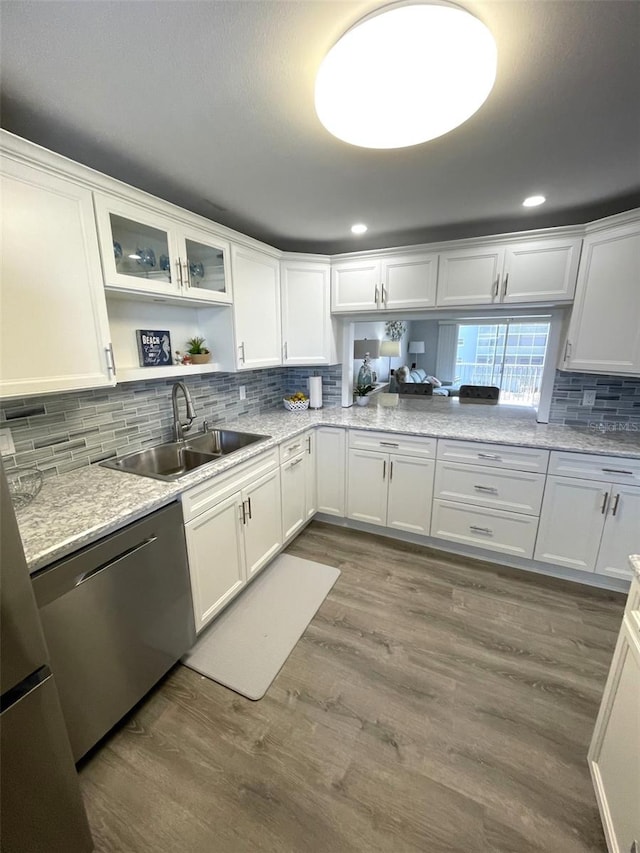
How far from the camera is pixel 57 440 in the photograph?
5.52 ft

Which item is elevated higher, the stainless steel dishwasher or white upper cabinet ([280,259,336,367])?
white upper cabinet ([280,259,336,367])

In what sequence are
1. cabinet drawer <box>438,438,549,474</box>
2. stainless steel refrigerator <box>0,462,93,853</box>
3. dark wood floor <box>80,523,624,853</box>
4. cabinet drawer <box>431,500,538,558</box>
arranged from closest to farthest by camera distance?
stainless steel refrigerator <box>0,462,93,853</box>, dark wood floor <box>80,523,624,853</box>, cabinet drawer <box>438,438,549,474</box>, cabinet drawer <box>431,500,538,558</box>

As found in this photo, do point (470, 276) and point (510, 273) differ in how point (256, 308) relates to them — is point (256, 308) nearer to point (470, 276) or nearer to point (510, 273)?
point (470, 276)

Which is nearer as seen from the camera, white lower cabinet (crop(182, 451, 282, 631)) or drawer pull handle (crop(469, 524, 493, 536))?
white lower cabinet (crop(182, 451, 282, 631))

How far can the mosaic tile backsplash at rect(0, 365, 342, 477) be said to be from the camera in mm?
1576

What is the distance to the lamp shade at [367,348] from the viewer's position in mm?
3463

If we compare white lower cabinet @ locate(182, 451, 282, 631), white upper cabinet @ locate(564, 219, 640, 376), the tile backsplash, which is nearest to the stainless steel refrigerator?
white lower cabinet @ locate(182, 451, 282, 631)

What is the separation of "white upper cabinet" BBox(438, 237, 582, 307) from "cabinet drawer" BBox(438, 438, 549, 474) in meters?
1.04

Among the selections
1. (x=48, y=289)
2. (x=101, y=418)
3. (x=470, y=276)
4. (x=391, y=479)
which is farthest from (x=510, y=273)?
(x=101, y=418)

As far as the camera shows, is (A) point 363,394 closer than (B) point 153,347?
No

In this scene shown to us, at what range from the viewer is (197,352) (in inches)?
92.5

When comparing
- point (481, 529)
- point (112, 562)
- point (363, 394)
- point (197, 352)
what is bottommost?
point (481, 529)

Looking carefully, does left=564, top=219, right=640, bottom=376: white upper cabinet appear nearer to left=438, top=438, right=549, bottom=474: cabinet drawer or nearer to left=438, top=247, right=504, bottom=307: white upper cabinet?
left=438, top=247, right=504, bottom=307: white upper cabinet

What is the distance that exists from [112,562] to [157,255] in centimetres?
156
